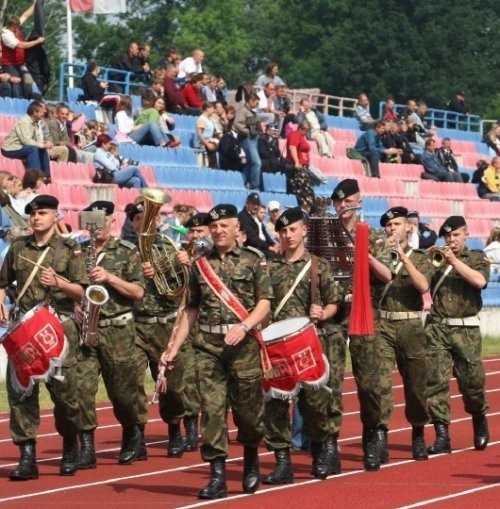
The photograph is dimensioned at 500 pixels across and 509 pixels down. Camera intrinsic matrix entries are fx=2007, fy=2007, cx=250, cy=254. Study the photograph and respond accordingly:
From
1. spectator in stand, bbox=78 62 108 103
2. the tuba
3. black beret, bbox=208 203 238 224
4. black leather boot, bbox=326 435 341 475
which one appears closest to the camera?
black beret, bbox=208 203 238 224

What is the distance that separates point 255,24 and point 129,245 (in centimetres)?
9126

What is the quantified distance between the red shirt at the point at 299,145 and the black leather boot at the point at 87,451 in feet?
59.9

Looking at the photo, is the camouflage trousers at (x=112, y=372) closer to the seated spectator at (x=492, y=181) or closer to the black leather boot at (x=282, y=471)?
the black leather boot at (x=282, y=471)

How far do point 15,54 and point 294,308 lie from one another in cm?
1509

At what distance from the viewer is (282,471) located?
578 inches

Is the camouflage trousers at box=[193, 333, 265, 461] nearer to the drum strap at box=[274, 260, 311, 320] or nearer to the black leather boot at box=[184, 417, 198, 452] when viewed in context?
the drum strap at box=[274, 260, 311, 320]

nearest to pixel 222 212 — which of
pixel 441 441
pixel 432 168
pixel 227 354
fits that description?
pixel 227 354

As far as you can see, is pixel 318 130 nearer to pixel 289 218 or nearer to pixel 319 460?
pixel 319 460

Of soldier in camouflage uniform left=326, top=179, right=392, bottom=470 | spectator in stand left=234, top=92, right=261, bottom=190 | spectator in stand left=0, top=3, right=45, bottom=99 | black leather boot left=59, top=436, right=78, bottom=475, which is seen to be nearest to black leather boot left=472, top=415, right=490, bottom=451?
soldier in camouflage uniform left=326, top=179, right=392, bottom=470

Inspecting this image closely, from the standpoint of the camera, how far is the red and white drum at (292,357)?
47.1 feet

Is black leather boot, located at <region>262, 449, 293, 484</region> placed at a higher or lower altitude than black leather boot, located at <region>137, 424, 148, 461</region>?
lower

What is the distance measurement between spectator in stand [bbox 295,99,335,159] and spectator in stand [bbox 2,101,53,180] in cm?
1199

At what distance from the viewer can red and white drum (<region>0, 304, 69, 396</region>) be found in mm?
14867

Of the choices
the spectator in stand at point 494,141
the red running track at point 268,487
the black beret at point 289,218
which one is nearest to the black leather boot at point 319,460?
the red running track at point 268,487
